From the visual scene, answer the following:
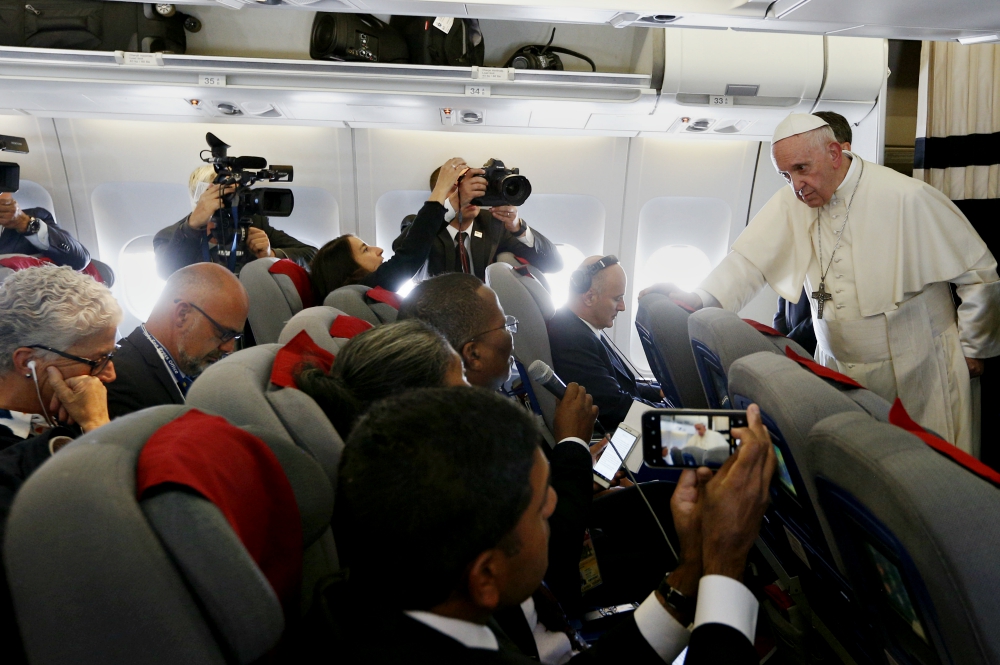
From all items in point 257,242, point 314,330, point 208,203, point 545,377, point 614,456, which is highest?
point 208,203

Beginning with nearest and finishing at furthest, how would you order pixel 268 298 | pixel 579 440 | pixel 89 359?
1. pixel 89 359
2. pixel 579 440
3. pixel 268 298

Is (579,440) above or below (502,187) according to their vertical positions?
below

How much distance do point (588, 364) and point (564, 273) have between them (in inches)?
141

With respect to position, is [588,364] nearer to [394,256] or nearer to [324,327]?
[394,256]

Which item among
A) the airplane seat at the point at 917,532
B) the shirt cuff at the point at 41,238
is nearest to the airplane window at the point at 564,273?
the shirt cuff at the point at 41,238

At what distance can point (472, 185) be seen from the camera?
11.9 ft

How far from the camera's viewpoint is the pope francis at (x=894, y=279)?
2639 millimetres

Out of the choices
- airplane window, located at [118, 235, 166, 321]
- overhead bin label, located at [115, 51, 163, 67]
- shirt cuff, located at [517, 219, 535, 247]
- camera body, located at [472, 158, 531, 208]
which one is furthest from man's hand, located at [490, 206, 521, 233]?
airplane window, located at [118, 235, 166, 321]

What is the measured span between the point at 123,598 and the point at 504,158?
5744 millimetres

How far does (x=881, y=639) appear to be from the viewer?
1.22 m

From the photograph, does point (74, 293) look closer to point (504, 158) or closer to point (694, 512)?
point (694, 512)

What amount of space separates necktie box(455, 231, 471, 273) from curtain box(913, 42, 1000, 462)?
2.53 metres

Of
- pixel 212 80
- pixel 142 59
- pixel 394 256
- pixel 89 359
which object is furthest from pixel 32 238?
pixel 89 359

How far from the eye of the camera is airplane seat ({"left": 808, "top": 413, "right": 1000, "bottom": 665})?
817 millimetres
